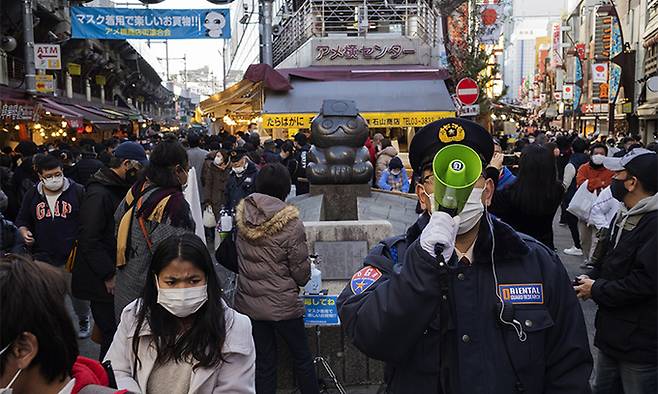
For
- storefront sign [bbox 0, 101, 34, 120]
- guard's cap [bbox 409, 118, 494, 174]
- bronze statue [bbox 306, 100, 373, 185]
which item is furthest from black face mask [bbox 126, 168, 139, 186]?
storefront sign [bbox 0, 101, 34, 120]

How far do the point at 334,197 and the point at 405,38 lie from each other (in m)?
10.7

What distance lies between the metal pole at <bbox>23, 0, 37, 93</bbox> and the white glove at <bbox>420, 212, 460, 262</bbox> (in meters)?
18.2

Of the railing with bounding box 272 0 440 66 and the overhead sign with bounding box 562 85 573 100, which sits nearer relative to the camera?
the railing with bounding box 272 0 440 66

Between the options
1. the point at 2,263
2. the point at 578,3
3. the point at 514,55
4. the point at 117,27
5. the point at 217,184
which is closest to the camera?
the point at 2,263

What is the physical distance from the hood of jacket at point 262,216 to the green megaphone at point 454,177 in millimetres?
2557

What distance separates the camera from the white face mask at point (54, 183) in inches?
233

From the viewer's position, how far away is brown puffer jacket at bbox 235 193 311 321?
14.1 ft

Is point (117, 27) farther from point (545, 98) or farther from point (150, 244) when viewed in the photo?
point (545, 98)

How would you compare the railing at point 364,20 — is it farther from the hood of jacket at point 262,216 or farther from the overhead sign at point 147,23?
the hood of jacket at point 262,216

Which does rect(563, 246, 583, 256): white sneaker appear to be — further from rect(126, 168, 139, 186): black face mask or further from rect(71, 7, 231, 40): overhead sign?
rect(71, 7, 231, 40): overhead sign

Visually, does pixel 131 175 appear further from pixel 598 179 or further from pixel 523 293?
pixel 598 179

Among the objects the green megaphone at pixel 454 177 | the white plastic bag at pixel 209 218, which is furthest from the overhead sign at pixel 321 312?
the white plastic bag at pixel 209 218

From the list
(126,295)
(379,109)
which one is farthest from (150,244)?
(379,109)

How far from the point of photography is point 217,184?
33.1ft
